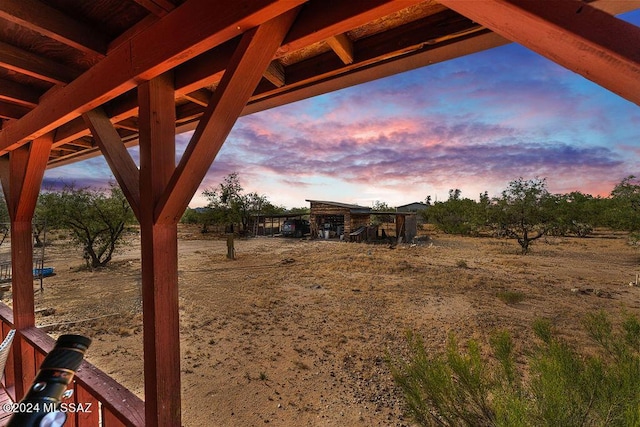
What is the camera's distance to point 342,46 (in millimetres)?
1023

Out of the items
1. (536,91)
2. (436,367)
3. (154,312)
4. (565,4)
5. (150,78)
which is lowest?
(436,367)

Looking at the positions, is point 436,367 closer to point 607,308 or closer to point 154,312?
point 154,312

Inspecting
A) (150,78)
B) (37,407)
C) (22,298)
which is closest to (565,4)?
(37,407)

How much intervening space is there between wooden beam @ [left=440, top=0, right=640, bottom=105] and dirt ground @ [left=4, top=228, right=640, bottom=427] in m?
3.03

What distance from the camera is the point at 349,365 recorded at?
3.59m

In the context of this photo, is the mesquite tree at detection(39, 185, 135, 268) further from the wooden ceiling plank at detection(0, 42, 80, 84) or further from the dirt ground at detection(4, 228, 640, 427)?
the wooden ceiling plank at detection(0, 42, 80, 84)

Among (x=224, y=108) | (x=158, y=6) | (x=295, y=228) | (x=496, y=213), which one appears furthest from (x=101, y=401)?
(x=295, y=228)

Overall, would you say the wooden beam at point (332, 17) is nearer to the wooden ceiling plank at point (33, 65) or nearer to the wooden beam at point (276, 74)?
the wooden beam at point (276, 74)

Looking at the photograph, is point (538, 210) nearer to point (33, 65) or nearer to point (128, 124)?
point (128, 124)

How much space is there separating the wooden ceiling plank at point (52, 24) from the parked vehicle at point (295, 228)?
17887mm

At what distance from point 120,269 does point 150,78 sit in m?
10.2

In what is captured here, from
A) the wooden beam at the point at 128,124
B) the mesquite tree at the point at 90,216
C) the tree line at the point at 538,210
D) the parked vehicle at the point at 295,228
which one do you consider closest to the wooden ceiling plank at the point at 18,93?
the wooden beam at the point at 128,124

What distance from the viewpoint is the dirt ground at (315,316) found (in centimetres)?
302

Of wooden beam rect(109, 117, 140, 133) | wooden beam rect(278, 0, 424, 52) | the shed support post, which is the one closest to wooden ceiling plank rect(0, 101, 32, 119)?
the shed support post
